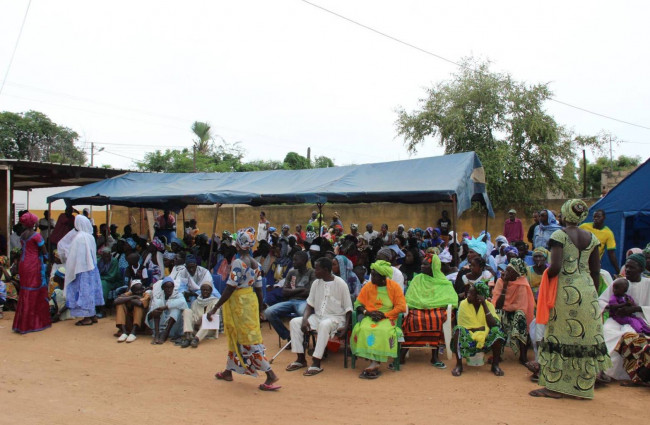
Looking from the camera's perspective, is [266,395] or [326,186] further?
Answer: [326,186]

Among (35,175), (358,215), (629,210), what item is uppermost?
(35,175)

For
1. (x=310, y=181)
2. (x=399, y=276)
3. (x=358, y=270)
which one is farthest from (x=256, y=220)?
(x=399, y=276)

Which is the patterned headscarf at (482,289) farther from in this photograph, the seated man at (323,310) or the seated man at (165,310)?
the seated man at (165,310)

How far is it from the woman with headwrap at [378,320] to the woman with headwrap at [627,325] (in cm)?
210

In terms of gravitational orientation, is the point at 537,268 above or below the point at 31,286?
above

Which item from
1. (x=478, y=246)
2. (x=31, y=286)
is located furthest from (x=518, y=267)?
(x=31, y=286)

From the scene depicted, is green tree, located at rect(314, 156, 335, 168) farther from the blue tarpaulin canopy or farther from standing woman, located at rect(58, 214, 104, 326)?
standing woman, located at rect(58, 214, 104, 326)

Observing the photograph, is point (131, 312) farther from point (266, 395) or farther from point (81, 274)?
point (266, 395)

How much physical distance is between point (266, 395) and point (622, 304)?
12.4 feet

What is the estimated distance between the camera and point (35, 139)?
35875 mm

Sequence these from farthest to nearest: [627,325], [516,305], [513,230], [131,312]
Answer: [513,230] < [131,312] < [516,305] < [627,325]

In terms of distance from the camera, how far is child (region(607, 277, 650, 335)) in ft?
17.9

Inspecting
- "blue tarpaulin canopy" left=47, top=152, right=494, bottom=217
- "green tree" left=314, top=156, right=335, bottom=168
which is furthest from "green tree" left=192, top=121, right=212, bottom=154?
"blue tarpaulin canopy" left=47, top=152, right=494, bottom=217

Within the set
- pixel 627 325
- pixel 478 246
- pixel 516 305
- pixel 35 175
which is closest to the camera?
pixel 627 325
